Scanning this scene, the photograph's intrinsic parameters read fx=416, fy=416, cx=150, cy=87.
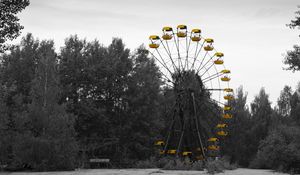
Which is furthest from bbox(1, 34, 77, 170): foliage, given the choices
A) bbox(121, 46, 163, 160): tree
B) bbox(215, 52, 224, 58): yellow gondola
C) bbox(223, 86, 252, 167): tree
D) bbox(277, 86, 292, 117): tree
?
bbox(277, 86, 292, 117): tree

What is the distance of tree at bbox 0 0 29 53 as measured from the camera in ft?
62.1

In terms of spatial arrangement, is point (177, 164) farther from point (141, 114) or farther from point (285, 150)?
point (141, 114)

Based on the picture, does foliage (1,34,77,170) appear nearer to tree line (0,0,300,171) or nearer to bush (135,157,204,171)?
tree line (0,0,300,171)

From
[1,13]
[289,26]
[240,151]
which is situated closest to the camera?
[1,13]

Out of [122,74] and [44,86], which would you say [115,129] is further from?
[44,86]

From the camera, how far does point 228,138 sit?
204ft

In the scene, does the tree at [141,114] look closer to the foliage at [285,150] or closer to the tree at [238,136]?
the foliage at [285,150]

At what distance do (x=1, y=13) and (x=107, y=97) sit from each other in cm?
2680

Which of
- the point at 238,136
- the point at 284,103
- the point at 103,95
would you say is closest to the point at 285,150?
the point at 103,95

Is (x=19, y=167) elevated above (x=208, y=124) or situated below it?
below

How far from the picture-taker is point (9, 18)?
1905 centimetres

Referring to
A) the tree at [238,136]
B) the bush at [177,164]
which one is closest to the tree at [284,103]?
the tree at [238,136]

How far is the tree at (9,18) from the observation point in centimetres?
1892

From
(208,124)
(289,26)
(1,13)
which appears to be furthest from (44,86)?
(208,124)
